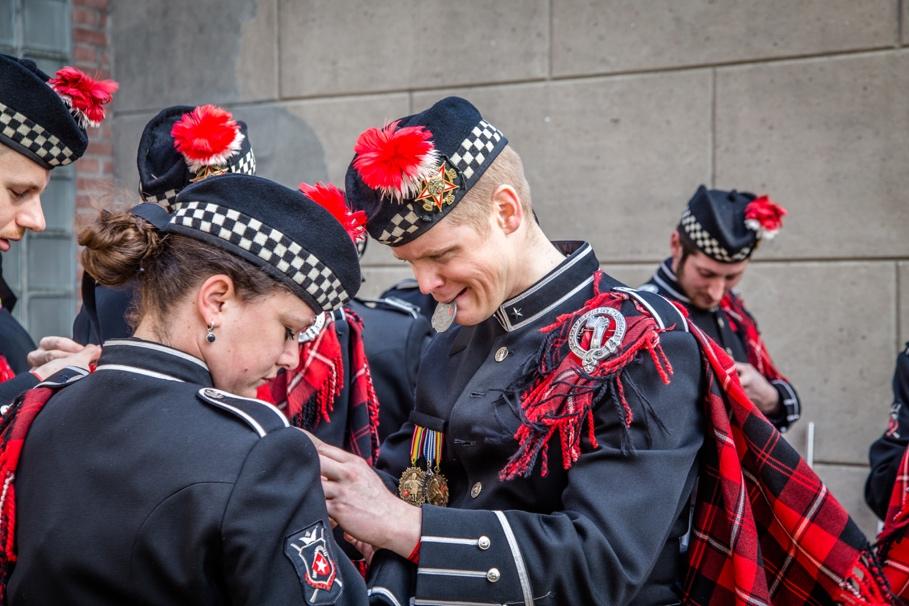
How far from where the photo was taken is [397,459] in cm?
242

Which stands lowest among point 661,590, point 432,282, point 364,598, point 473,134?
point 661,590

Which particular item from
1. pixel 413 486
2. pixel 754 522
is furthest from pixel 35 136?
pixel 754 522

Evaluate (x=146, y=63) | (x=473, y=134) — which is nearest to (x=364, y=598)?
(x=473, y=134)

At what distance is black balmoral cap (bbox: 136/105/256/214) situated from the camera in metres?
2.72

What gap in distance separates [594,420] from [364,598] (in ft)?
1.88

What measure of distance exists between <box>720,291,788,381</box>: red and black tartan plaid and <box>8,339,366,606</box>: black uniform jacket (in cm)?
303

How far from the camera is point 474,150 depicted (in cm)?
210

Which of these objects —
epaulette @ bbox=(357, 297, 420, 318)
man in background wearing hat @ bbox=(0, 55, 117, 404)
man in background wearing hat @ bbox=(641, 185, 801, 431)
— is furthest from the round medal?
man in background wearing hat @ bbox=(641, 185, 801, 431)

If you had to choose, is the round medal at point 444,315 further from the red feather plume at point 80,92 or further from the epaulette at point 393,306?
the epaulette at point 393,306

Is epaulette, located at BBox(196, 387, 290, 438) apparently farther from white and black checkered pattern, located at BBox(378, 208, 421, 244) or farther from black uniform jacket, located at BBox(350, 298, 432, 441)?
black uniform jacket, located at BBox(350, 298, 432, 441)

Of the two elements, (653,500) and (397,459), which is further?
(397,459)

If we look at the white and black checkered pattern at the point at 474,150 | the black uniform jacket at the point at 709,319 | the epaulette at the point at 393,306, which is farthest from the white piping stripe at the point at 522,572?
the black uniform jacket at the point at 709,319

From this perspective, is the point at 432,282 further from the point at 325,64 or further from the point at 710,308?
the point at 325,64

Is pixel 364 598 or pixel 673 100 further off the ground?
pixel 673 100
